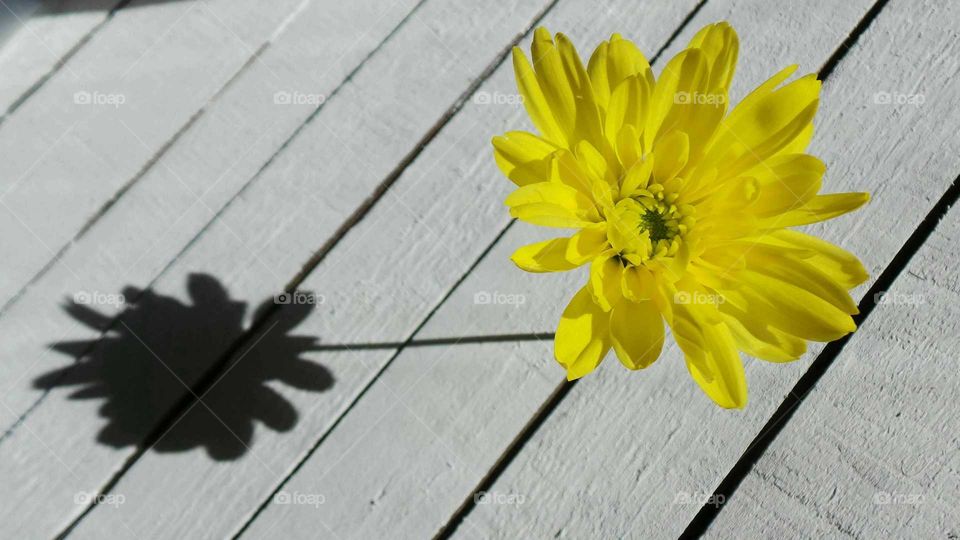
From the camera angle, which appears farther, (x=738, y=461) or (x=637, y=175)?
(x=738, y=461)

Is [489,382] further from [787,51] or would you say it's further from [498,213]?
[787,51]

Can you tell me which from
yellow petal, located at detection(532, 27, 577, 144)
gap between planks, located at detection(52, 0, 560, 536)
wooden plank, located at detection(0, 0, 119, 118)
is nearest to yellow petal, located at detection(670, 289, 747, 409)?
yellow petal, located at detection(532, 27, 577, 144)

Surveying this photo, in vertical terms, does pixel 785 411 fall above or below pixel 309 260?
above

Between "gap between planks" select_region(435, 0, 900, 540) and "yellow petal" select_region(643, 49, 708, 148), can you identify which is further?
"gap between planks" select_region(435, 0, 900, 540)

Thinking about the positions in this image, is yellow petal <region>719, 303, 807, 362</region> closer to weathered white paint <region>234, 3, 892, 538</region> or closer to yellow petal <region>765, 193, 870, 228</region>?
yellow petal <region>765, 193, 870, 228</region>

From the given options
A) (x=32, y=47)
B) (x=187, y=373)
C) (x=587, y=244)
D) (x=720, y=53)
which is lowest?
(x=187, y=373)

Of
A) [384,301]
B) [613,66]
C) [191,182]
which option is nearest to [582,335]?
[613,66]

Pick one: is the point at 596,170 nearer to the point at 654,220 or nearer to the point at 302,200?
the point at 654,220

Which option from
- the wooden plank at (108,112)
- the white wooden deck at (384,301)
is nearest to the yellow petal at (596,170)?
the white wooden deck at (384,301)
